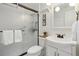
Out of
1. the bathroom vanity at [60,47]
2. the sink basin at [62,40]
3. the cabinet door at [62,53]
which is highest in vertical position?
the sink basin at [62,40]

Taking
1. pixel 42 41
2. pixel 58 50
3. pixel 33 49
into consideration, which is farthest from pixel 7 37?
pixel 58 50

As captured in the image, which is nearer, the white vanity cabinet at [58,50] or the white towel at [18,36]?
the white vanity cabinet at [58,50]

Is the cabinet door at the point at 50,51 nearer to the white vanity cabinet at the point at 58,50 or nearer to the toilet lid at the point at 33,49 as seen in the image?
the white vanity cabinet at the point at 58,50

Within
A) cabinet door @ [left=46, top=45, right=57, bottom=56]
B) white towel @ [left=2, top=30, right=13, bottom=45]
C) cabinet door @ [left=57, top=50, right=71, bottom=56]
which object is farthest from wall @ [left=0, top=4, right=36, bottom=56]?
cabinet door @ [left=57, top=50, right=71, bottom=56]

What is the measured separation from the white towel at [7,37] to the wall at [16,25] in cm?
5

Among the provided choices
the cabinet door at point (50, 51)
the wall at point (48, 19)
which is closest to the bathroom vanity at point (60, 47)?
the cabinet door at point (50, 51)

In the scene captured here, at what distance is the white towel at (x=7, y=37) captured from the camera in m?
1.40

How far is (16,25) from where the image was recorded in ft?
4.57

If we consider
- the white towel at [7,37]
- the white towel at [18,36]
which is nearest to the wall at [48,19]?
the white towel at [18,36]

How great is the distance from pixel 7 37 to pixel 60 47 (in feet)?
2.89

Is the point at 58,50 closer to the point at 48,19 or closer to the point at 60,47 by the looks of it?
the point at 60,47

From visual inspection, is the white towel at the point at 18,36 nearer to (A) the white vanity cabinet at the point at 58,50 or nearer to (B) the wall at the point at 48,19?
(B) the wall at the point at 48,19

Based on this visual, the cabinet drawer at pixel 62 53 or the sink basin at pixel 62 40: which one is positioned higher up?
the sink basin at pixel 62 40

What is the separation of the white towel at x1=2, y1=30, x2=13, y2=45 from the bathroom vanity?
24.0 inches
